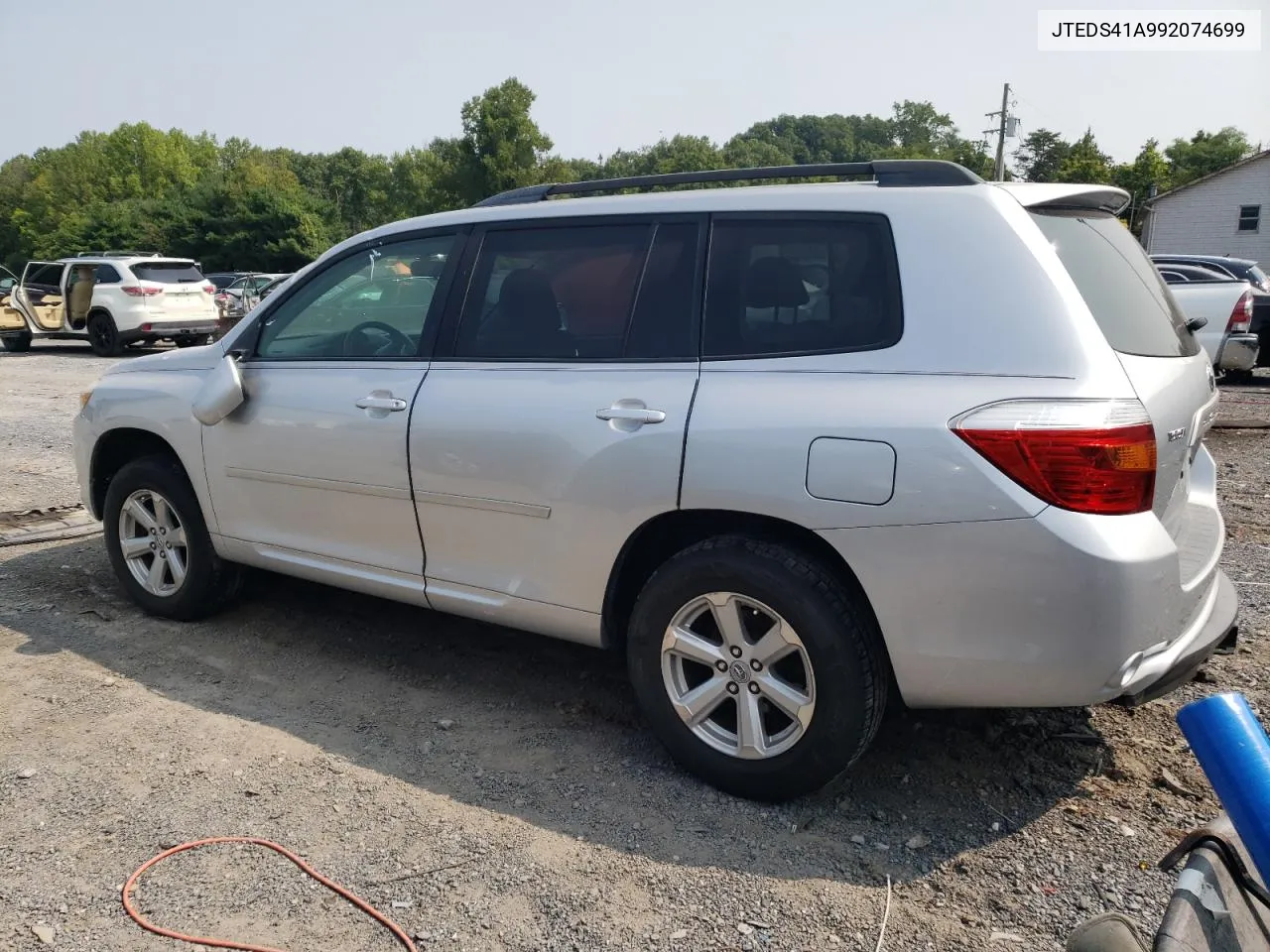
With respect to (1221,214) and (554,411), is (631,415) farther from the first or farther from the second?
(1221,214)

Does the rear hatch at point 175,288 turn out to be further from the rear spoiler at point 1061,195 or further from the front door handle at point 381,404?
the rear spoiler at point 1061,195

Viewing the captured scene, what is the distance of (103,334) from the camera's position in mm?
18016

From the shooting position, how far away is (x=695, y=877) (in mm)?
2689

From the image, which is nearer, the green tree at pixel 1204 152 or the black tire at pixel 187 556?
the black tire at pixel 187 556

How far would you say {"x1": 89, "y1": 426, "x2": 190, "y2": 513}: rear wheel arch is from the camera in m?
4.62

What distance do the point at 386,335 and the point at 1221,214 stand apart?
43.7 metres

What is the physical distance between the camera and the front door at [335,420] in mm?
3701

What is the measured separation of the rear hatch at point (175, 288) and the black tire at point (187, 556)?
14721 millimetres

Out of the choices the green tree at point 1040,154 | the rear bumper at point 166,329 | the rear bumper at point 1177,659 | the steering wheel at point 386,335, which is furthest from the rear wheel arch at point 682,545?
the green tree at point 1040,154

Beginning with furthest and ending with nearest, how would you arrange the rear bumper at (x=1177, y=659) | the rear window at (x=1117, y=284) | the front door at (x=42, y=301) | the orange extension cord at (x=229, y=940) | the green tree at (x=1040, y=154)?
the green tree at (x=1040, y=154), the front door at (x=42, y=301), the rear window at (x=1117, y=284), the rear bumper at (x=1177, y=659), the orange extension cord at (x=229, y=940)

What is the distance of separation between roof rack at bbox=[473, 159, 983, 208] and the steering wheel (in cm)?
75

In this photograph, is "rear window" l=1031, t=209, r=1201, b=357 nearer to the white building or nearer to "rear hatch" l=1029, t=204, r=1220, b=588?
"rear hatch" l=1029, t=204, r=1220, b=588

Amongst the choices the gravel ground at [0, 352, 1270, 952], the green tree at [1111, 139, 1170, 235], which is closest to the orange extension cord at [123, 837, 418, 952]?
the gravel ground at [0, 352, 1270, 952]

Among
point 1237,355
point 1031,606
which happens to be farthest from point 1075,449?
point 1237,355
